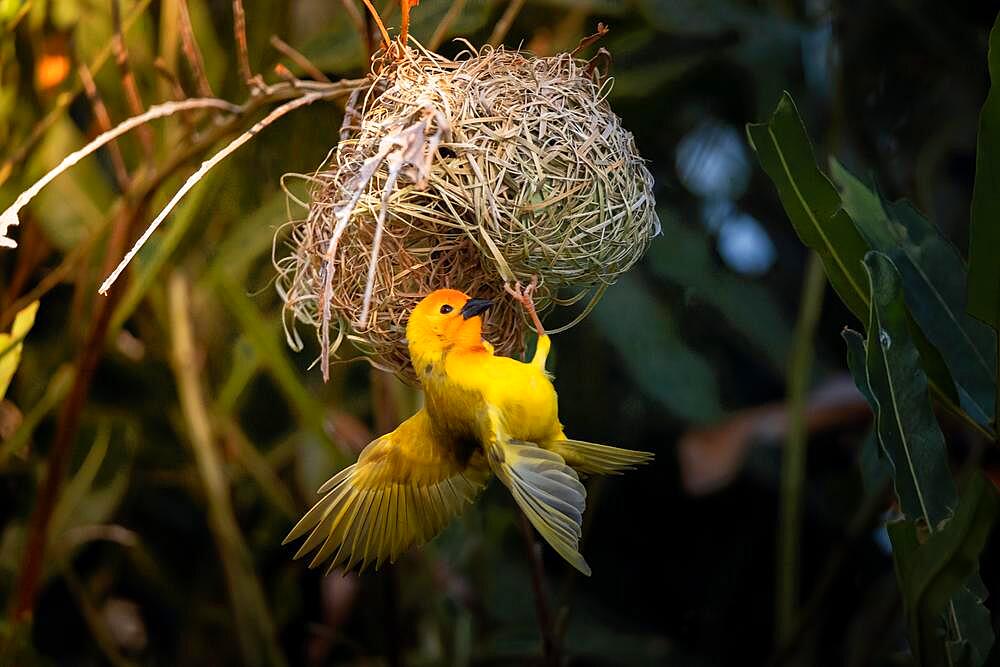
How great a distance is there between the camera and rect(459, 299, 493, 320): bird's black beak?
134 centimetres

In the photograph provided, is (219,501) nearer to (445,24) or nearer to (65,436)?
(65,436)

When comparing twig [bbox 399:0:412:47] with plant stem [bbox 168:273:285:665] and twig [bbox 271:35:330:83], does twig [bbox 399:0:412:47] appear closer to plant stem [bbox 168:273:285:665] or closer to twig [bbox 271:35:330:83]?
twig [bbox 271:35:330:83]

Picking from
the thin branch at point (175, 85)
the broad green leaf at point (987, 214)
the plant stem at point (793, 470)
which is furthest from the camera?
the plant stem at point (793, 470)

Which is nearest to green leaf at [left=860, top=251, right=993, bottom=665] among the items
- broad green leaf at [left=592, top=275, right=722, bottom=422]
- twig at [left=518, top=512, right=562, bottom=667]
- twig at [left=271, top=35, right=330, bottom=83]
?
twig at [left=518, top=512, right=562, bottom=667]

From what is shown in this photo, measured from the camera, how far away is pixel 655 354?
2537 millimetres

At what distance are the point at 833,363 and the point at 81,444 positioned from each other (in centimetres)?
183

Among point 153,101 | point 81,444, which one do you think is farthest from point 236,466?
point 153,101

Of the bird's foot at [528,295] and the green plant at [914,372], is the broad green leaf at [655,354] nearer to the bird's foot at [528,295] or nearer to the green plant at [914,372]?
the green plant at [914,372]

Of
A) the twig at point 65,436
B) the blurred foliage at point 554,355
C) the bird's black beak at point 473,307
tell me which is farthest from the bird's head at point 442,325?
the twig at point 65,436

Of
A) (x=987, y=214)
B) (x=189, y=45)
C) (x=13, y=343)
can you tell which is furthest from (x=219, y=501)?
(x=987, y=214)

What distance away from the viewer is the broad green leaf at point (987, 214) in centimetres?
126

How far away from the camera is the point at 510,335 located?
60.9 inches

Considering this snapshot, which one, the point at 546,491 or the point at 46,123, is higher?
the point at 46,123

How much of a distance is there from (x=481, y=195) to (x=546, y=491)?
1.14 ft
